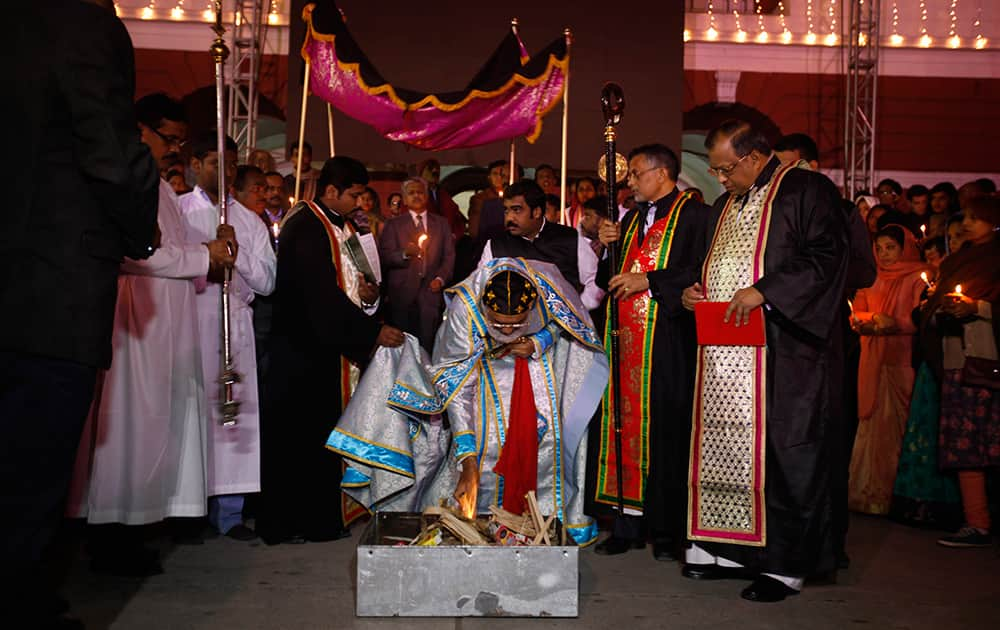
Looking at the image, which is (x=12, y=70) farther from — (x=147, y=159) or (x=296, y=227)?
(x=296, y=227)

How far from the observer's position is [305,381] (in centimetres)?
577

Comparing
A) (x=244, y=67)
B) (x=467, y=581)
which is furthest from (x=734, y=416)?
(x=244, y=67)

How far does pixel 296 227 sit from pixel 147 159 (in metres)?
2.57

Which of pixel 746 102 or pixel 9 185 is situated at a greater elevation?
pixel 746 102

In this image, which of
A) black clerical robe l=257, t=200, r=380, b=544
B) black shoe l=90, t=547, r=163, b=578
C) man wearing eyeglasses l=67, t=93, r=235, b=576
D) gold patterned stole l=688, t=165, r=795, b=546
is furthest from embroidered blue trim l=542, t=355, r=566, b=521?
black shoe l=90, t=547, r=163, b=578

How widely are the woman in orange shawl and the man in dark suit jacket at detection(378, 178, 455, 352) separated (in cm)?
347

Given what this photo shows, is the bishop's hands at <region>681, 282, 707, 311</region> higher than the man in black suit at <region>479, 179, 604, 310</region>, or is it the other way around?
the man in black suit at <region>479, 179, 604, 310</region>

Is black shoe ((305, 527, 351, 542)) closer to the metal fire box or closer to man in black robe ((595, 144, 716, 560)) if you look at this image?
man in black robe ((595, 144, 716, 560))

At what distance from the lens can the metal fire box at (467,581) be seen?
4090 millimetres

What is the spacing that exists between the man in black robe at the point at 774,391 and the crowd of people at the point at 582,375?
0.01 metres

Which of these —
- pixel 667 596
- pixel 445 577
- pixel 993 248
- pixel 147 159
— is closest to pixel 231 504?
pixel 445 577

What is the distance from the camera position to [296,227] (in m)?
5.81

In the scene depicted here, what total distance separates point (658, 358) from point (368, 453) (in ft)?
5.33

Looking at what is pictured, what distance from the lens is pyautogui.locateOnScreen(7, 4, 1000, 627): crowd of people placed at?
473cm
